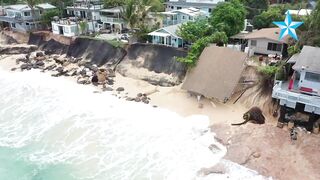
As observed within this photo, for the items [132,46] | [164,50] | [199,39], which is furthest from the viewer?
[132,46]

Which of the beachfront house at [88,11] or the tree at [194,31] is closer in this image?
the tree at [194,31]

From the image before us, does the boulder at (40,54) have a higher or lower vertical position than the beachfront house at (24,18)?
lower

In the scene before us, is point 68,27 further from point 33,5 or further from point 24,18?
point 24,18

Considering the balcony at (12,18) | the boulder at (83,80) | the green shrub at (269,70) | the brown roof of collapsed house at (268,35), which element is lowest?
the boulder at (83,80)

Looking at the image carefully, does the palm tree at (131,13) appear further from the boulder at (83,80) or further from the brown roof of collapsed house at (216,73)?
the brown roof of collapsed house at (216,73)

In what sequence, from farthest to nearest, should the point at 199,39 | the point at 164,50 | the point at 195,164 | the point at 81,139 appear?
the point at 164,50, the point at 199,39, the point at 81,139, the point at 195,164

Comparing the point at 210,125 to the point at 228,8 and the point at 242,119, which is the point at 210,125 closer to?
the point at 242,119

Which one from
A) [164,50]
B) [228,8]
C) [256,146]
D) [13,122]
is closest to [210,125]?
[256,146]
